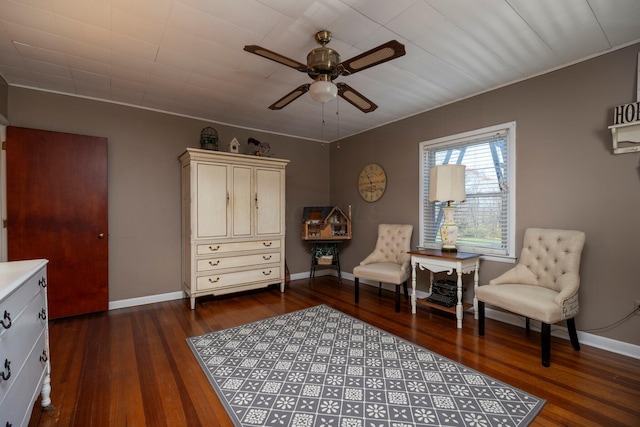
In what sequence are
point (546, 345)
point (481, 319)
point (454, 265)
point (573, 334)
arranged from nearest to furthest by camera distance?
point (546, 345) → point (573, 334) → point (481, 319) → point (454, 265)

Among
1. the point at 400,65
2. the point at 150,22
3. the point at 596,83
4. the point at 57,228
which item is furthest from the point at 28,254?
the point at 596,83

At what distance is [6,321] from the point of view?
3.84 ft

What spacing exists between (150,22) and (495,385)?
3489 millimetres

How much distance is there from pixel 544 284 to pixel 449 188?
1.26m

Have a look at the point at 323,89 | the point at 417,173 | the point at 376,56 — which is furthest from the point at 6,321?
the point at 417,173

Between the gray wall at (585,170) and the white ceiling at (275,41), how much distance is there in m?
0.21

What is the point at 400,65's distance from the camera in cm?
262

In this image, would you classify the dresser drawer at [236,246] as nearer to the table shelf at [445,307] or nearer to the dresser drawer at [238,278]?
the dresser drawer at [238,278]

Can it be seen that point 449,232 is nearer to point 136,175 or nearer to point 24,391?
point 24,391

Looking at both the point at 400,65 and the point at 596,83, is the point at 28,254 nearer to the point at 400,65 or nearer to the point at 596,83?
the point at 400,65

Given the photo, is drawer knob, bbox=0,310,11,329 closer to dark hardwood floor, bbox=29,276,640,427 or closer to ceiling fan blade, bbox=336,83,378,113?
dark hardwood floor, bbox=29,276,640,427

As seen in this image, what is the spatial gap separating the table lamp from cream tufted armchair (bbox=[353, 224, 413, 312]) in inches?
24.9

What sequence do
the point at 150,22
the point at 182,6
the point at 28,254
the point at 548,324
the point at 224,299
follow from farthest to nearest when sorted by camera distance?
1. the point at 224,299
2. the point at 28,254
3. the point at 548,324
4. the point at 150,22
5. the point at 182,6

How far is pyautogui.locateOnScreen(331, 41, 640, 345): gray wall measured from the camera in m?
2.36
